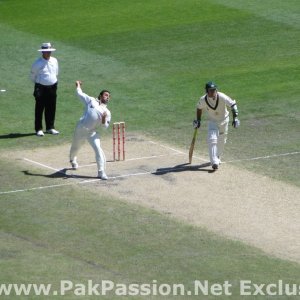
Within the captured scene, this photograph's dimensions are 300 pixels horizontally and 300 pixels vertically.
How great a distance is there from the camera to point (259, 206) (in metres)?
23.5

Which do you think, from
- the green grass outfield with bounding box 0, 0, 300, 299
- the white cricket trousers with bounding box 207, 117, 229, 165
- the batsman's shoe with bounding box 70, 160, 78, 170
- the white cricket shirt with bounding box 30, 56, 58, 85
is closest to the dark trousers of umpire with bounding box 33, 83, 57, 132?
the white cricket shirt with bounding box 30, 56, 58, 85

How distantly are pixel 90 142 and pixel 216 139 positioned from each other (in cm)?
283

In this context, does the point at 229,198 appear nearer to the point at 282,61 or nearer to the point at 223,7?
the point at 282,61

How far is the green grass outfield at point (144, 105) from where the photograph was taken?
2034cm

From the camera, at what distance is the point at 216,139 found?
26250mm

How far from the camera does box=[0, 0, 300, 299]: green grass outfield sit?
20.3 m

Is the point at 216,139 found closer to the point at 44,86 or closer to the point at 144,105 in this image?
the point at 44,86

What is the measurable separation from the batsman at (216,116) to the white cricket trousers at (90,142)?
94.5 inches

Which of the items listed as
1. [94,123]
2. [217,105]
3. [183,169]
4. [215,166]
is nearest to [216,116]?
[217,105]

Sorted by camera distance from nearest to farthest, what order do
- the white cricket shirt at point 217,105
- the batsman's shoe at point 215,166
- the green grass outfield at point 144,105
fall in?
the green grass outfield at point 144,105 < the batsman's shoe at point 215,166 < the white cricket shirt at point 217,105

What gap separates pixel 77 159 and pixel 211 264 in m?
7.34

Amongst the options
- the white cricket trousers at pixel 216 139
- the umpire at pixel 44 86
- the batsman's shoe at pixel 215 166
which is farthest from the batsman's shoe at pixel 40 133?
the batsman's shoe at pixel 215 166

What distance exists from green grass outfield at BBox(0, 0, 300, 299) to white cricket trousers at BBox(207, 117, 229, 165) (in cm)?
72

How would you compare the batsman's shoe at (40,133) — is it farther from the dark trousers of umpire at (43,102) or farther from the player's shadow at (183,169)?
the player's shadow at (183,169)
